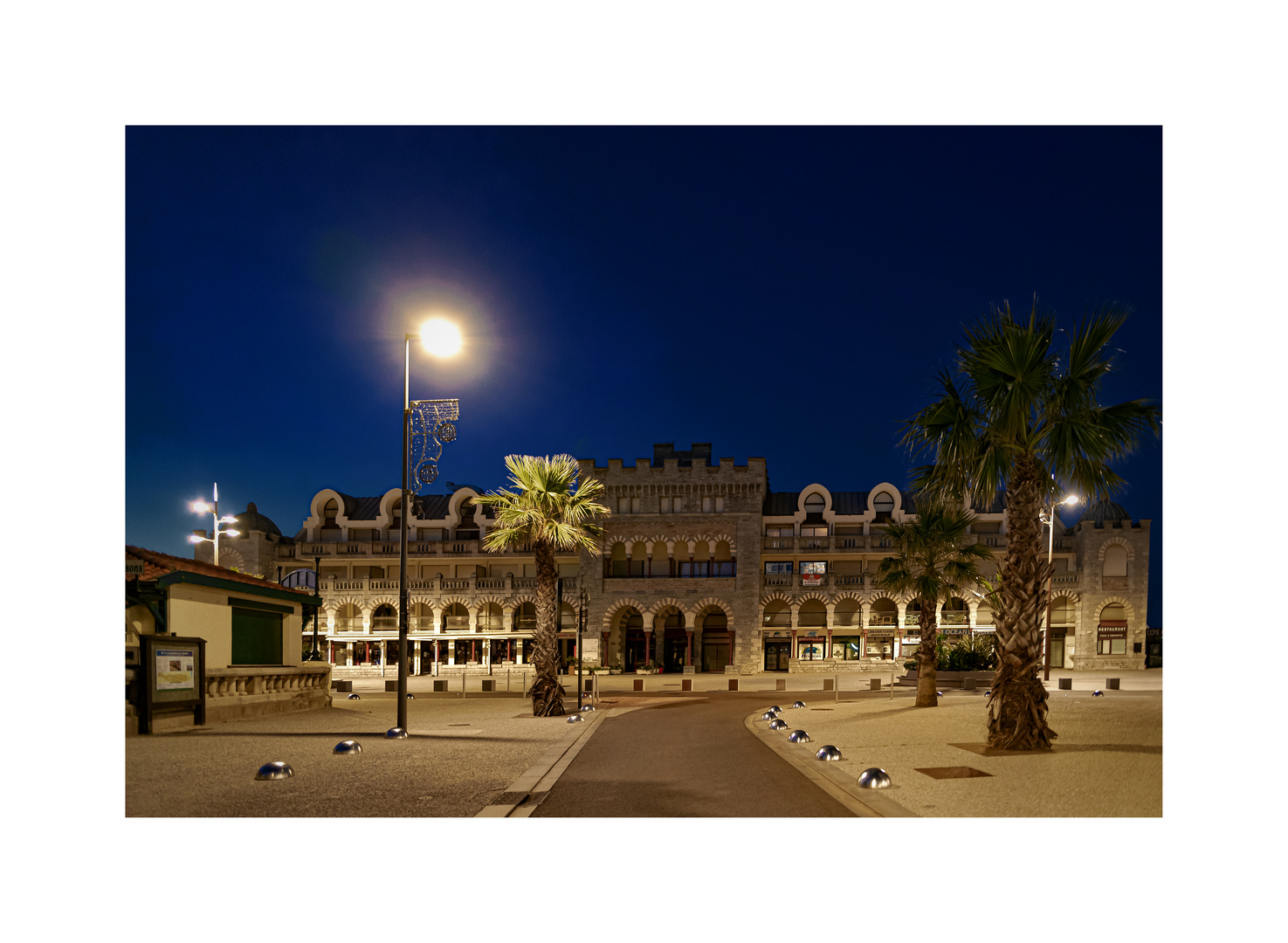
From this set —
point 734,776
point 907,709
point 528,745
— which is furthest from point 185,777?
point 907,709

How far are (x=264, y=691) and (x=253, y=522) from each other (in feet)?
140

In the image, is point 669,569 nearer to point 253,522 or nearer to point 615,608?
point 615,608

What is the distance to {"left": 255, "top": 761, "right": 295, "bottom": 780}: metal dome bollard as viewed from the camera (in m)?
9.75

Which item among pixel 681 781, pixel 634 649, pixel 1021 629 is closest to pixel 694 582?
pixel 634 649

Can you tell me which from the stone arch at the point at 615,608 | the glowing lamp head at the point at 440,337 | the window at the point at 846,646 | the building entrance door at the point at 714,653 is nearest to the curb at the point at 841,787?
the glowing lamp head at the point at 440,337

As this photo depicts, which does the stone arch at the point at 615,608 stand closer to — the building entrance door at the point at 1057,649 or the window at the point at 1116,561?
the building entrance door at the point at 1057,649

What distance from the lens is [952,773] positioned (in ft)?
33.4

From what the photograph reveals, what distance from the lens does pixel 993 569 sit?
46.6 meters

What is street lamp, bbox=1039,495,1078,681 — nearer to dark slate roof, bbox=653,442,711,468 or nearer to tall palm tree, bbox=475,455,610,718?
tall palm tree, bbox=475,455,610,718

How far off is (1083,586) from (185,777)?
52538 mm

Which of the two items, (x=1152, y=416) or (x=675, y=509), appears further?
(x=675, y=509)

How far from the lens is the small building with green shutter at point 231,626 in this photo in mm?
15906

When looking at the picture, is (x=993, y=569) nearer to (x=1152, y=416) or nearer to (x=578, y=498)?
(x=578, y=498)

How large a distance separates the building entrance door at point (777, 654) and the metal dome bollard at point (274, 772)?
148 feet
